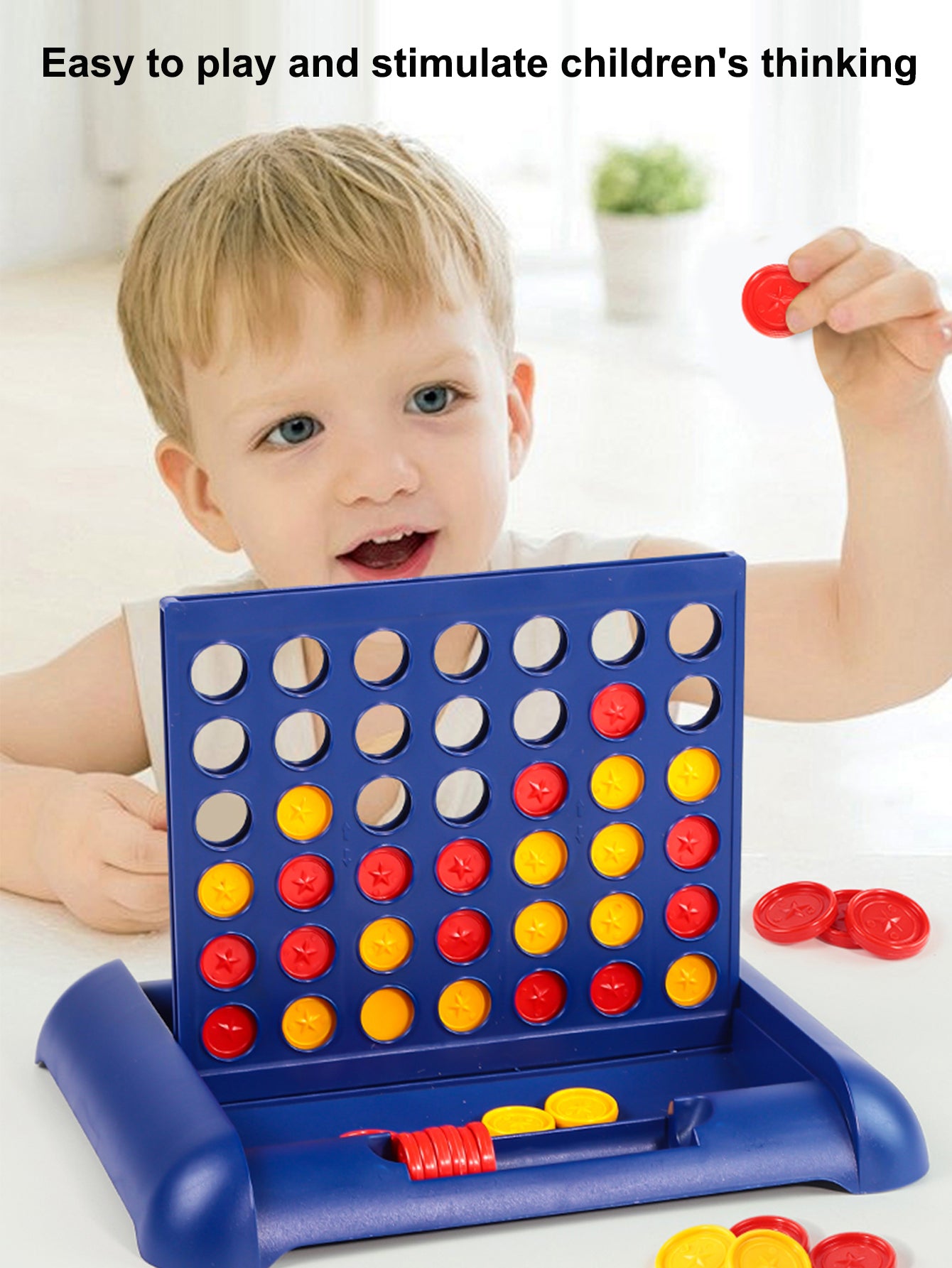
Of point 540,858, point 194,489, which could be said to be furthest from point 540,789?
point 194,489

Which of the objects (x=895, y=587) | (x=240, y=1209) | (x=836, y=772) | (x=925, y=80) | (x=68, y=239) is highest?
(x=925, y=80)

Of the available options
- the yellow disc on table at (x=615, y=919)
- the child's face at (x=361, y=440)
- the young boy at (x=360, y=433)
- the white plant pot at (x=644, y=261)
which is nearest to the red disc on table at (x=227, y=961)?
the yellow disc on table at (x=615, y=919)

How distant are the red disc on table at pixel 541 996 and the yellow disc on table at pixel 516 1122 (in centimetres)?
4

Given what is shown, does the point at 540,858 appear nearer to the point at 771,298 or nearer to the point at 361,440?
the point at 771,298

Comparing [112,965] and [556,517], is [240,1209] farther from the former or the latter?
[556,517]

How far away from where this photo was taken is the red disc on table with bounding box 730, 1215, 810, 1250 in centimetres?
55

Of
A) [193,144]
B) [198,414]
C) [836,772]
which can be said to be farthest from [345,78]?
[198,414]

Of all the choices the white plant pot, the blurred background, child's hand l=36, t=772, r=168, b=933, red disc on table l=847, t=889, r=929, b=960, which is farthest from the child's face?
the white plant pot

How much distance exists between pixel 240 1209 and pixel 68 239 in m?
4.46

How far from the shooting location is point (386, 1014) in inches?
24.3

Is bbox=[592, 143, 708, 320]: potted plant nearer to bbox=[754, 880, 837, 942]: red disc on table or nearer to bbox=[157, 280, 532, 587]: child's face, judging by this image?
bbox=[157, 280, 532, 587]: child's face

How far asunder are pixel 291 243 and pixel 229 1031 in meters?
0.43

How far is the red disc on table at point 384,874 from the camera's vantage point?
1.98ft

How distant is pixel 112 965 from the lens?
65 centimetres
